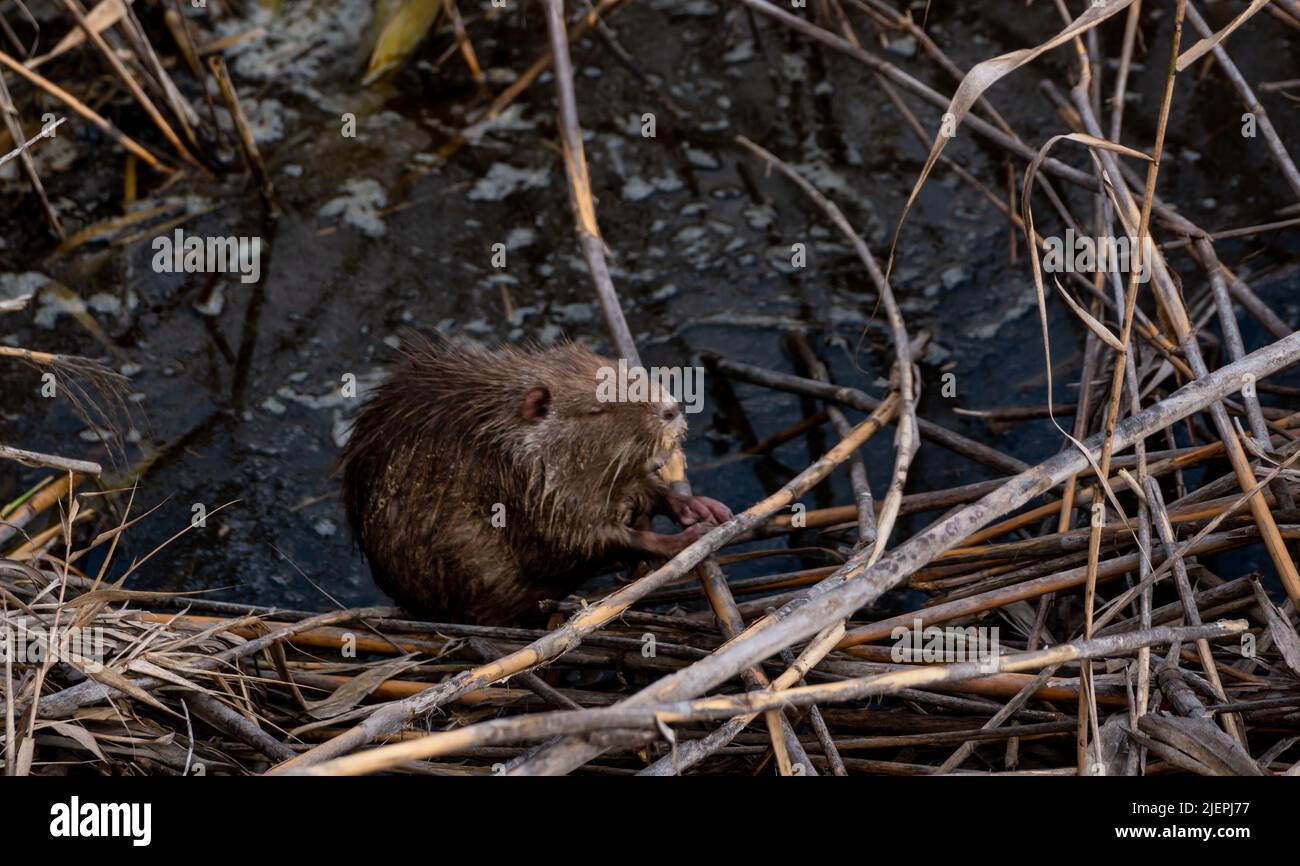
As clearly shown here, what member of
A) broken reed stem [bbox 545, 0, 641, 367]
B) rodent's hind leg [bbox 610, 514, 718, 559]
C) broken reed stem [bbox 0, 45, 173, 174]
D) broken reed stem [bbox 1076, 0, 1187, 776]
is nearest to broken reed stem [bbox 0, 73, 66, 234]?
broken reed stem [bbox 0, 45, 173, 174]

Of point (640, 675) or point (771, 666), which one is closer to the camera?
point (771, 666)

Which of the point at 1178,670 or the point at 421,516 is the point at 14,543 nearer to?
the point at 421,516

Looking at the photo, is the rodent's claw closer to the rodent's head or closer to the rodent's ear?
the rodent's head

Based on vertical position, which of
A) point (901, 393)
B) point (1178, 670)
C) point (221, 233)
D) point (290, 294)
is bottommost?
point (1178, 670)

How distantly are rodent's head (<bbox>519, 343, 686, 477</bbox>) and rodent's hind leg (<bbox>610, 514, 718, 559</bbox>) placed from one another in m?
0.24

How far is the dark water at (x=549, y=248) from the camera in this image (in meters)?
5.83

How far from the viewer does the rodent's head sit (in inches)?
181

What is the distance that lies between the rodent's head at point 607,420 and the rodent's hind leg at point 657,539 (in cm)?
24

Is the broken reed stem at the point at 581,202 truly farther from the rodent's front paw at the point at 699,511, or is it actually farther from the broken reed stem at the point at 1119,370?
the broken reed stem at the point at 1119,370

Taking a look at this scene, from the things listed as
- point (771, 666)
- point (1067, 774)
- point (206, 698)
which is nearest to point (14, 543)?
point (206, 698)

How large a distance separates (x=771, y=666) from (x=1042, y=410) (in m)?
2.28

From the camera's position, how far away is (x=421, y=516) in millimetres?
4574

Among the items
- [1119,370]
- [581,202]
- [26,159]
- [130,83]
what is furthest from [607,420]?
[130,83]

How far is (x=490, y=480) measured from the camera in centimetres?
462
